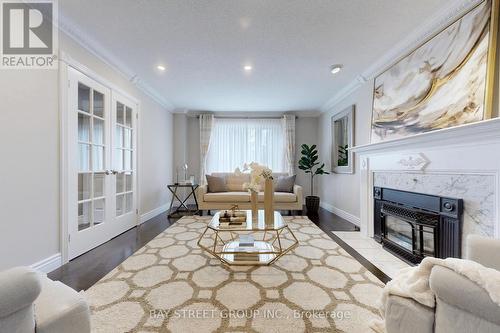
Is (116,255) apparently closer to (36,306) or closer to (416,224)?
(36,306)

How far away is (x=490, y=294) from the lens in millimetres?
715

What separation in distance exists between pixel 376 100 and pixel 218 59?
89.5 inches

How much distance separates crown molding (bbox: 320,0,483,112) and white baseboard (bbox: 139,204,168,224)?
14.3ft

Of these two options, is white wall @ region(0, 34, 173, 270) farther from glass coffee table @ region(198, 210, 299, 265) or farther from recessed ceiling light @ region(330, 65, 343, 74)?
recessed ceiling light @ region(330, 65, 343, 74)

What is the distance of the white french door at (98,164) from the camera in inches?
92.8

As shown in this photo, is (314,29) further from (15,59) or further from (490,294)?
(15,59)

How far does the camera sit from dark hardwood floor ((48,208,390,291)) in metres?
1.96

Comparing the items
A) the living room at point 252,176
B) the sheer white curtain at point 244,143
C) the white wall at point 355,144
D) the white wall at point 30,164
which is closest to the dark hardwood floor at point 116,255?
the living room at point 252,176

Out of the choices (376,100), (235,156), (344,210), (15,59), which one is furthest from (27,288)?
(235,156)

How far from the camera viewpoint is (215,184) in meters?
4.55

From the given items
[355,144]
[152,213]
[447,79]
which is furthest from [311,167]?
[152,213]

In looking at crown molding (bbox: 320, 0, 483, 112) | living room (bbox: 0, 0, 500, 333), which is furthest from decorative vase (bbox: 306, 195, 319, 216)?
crown molding (bbox: 320, 0, 483, 112)

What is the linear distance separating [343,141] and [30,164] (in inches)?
177

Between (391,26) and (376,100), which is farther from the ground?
(391,26)
